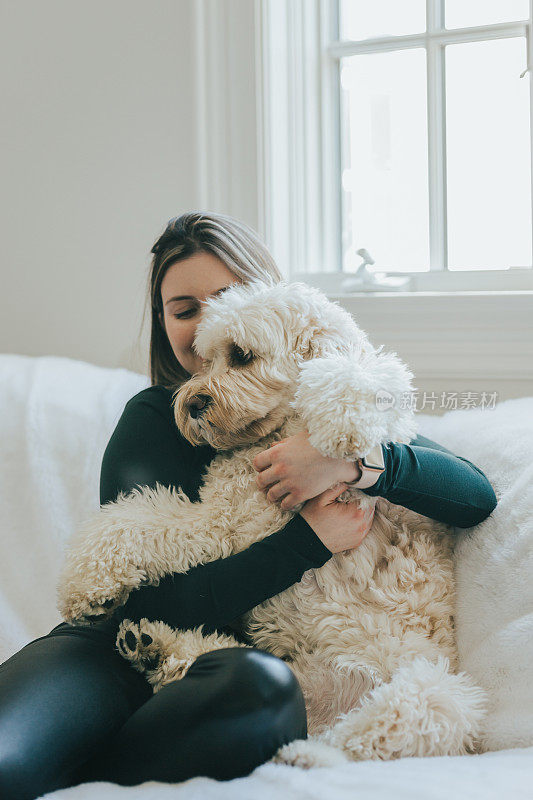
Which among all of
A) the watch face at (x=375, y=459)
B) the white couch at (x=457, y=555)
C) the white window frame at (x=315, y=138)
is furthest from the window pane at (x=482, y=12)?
the watch face at (x=375, y=459)

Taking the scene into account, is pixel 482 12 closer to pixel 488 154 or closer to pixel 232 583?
pixel 488 154

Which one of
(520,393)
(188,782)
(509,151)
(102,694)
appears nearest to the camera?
(188,782)

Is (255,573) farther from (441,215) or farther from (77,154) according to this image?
(77,154)

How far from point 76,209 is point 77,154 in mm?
169

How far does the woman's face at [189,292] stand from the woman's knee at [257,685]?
667 millimetres

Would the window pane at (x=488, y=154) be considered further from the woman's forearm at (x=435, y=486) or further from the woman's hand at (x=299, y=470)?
the woman's hand at (x=299, y=470)

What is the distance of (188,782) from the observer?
0.96 m

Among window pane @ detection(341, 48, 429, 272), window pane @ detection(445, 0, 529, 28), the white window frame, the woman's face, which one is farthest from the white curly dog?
window pane @ detection(445, 0, 529, 28)

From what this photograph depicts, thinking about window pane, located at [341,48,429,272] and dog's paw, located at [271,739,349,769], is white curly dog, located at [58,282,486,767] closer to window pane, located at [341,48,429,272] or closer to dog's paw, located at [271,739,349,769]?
dog's paw, located at [271,739,349,769]

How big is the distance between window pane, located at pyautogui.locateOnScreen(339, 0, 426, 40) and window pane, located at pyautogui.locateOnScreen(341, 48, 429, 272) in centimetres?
6

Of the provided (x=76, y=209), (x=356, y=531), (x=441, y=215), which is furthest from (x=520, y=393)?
(x=76, y=209)

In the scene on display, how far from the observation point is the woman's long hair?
1.56 m

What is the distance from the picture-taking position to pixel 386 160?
7.48 ft

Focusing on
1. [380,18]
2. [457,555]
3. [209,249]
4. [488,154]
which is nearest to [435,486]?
[457,555]
